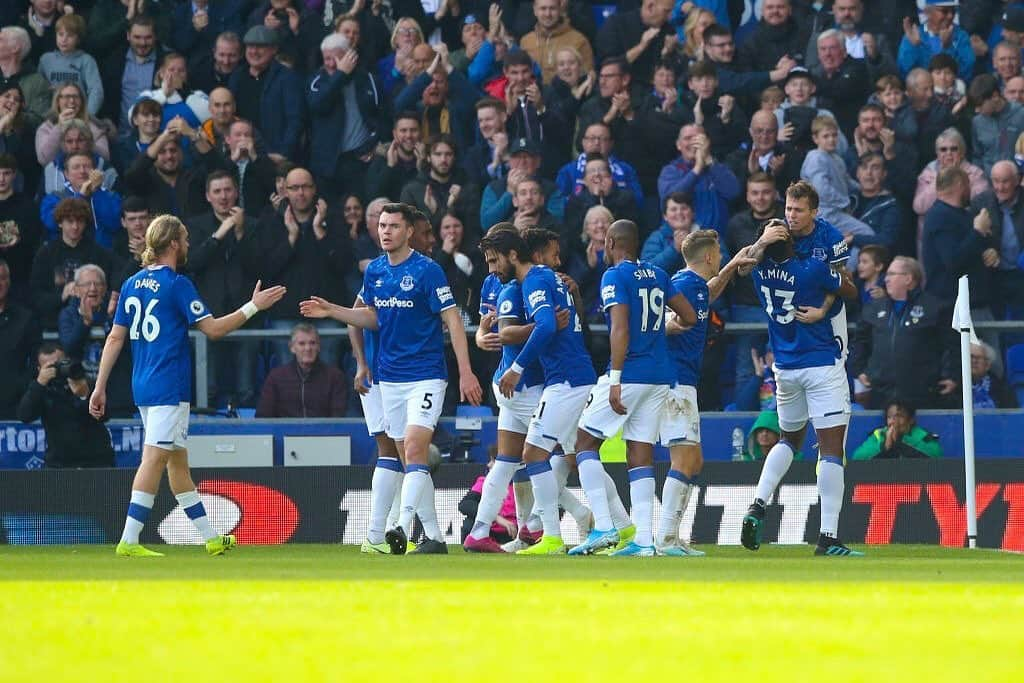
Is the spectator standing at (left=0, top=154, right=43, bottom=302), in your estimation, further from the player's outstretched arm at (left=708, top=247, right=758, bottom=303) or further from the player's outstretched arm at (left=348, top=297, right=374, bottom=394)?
the player's outstretched arm at (left=708, top=247, right=758, bottom=303)

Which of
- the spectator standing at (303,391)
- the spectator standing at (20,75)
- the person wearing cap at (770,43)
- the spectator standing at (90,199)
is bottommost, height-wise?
the spectator standing at (303,391)

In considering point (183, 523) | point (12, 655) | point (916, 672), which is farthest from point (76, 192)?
point (916, 672)

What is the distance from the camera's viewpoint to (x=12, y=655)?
610 cm

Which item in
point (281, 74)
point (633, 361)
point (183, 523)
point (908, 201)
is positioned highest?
point (281, 74)

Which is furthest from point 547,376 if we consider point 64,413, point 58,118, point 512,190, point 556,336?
point 58,118

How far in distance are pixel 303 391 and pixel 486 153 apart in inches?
130

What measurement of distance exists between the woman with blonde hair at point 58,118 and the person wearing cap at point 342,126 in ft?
7.40

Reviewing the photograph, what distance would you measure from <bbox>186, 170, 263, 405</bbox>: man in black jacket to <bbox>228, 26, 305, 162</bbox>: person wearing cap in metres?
1.41

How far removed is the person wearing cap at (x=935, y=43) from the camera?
19.6m

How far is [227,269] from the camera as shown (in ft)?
58.0

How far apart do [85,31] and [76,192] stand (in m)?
2.33

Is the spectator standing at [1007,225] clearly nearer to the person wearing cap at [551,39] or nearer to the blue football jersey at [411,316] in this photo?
the person wearing cap at [551,39]

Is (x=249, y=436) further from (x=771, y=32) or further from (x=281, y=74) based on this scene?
(x=771, y=32)

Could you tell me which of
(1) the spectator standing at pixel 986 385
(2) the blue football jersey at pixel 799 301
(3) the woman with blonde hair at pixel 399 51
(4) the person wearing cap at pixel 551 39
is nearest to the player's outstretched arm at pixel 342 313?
(2) the blue football jersey at pixel 799 301
